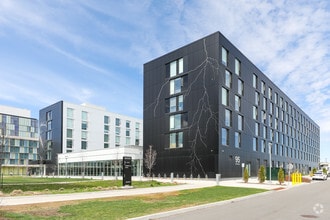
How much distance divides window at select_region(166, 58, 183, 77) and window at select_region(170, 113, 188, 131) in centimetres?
730

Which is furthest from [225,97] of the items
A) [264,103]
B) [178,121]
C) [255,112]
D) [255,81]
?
[264,103]

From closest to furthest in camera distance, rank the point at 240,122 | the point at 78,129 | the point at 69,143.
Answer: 1. the point at 240,122
2. the point at 69,143
3. the point at 78,129

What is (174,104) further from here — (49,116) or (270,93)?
(49,116)

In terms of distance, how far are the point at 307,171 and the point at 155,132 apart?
74274 millimetres

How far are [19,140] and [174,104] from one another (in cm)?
7596

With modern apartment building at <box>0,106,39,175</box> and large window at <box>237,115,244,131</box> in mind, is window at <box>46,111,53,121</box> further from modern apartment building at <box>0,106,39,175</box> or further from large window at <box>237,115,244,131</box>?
large window at <box>237,115,244,131</box>

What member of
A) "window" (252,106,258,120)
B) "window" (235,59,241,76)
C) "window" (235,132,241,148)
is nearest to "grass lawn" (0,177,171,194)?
"window" (235,132,241,148)

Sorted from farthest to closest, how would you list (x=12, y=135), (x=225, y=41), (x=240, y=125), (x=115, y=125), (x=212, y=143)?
(x=12, y=135)
(x=115, y=125)
(x=240, y=125)
(x=225, y=41)
(x=212, y=143)

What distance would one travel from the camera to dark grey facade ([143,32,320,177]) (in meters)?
50.8

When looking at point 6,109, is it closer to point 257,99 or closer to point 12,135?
point 12,135

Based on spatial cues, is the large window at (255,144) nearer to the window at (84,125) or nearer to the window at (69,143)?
the window at (84,125)

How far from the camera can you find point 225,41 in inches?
2127

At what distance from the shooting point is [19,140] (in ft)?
372

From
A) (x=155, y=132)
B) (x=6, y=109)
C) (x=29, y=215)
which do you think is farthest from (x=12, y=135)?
(x=29, y=215)
